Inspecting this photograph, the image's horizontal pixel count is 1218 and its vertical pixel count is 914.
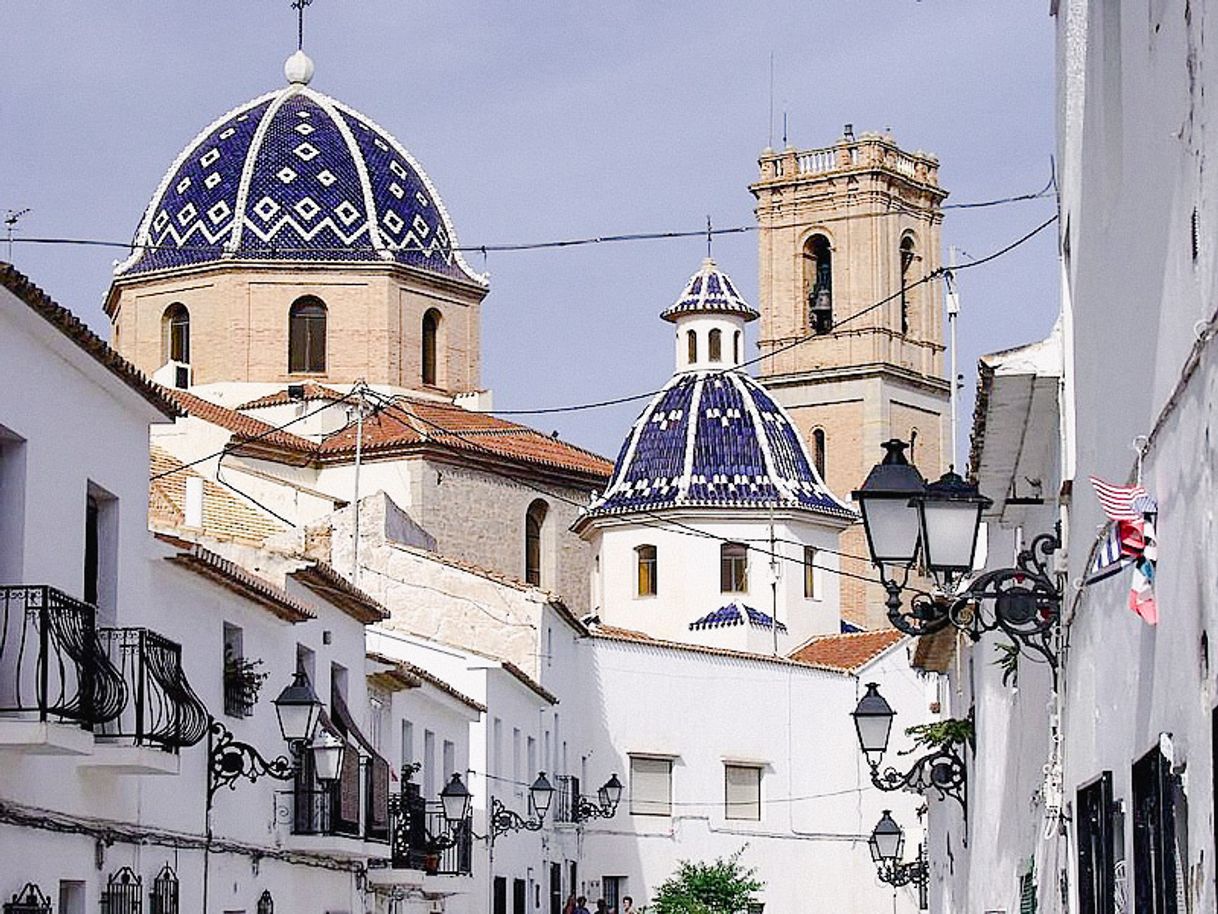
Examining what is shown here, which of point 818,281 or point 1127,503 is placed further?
point 818,281

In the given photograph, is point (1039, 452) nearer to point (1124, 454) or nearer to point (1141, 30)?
point (1124, 454)

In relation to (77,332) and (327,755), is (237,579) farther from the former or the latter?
(77,332)

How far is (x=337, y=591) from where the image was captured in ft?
76.2

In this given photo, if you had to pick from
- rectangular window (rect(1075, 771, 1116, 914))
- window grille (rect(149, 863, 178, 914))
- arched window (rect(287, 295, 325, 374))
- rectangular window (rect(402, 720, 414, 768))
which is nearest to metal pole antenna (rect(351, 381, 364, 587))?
arched window (rect(287, 295, 325, 374))

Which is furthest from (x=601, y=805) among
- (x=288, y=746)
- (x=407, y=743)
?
(x=288, y=746)

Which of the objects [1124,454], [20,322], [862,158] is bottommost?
[1124,454]

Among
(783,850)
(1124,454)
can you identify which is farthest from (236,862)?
(783,850)

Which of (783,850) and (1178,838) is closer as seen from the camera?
(1178,838)

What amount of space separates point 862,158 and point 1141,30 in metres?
70.2

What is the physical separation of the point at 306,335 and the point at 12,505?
3276 cm

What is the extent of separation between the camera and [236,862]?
19797mm

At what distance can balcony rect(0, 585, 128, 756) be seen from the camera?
1242 cm

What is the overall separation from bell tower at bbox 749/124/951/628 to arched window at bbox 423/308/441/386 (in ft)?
94.8

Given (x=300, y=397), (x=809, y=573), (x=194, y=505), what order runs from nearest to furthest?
(x=194, y=505)
(x=300, y=397)
(x=809, y=573)
